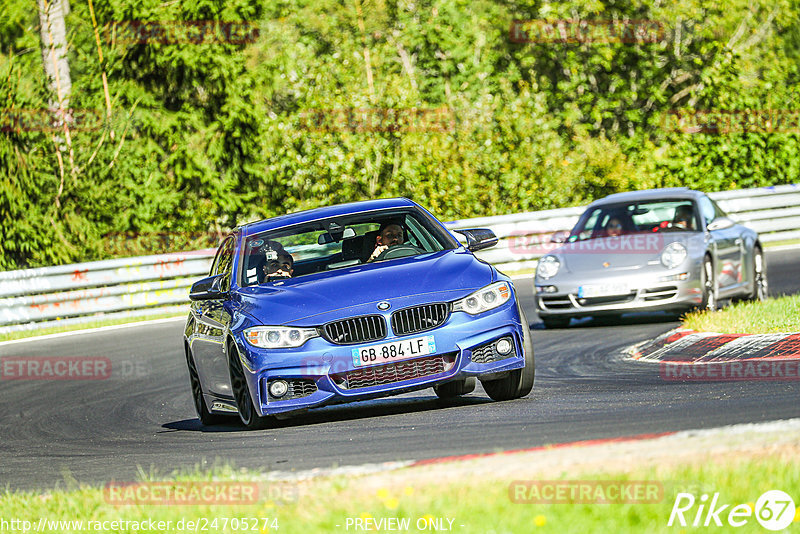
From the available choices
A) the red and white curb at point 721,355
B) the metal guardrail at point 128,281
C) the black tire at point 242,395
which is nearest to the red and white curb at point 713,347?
the red and white curb at point 721,355

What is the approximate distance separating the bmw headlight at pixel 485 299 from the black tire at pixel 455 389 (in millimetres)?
1244

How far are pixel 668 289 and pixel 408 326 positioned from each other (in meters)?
6.65

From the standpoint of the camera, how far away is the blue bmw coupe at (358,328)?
8.12 meters

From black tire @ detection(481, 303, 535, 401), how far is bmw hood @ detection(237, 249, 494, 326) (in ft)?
1.58

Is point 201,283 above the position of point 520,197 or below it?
above

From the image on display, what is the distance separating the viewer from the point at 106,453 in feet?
28.2

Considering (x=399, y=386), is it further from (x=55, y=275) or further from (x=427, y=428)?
(x=55, y=275)

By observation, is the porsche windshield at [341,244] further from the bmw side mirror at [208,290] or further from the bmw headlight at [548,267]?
the bmw headlight at [548,267]

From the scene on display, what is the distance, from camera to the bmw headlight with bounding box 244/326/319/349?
8148mm

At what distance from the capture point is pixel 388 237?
948cm

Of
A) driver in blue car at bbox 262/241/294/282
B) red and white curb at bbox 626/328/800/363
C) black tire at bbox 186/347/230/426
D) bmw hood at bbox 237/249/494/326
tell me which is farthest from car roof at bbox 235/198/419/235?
red and white curb at bbox 626/328/800/363

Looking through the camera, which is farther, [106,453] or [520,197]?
[520,197]

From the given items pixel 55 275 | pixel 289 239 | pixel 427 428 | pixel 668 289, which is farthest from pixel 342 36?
pixel 427 428

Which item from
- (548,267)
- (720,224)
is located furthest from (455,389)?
(720,224)
